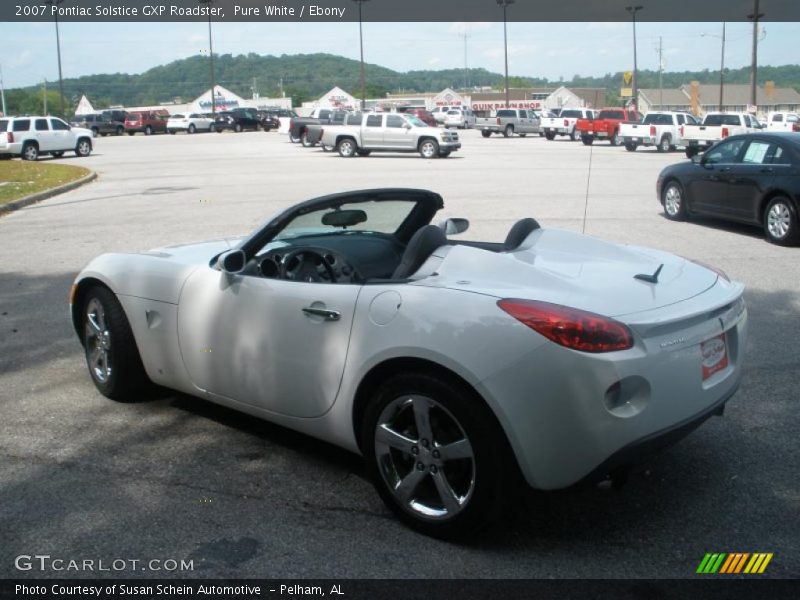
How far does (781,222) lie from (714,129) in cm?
2670

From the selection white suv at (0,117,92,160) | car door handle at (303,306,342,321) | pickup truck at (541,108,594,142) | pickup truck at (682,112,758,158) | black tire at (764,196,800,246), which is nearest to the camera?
car door handle at (303,306,342,321)

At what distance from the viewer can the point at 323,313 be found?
391 cm

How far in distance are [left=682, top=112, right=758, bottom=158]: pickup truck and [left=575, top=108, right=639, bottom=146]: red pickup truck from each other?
3.03 meters

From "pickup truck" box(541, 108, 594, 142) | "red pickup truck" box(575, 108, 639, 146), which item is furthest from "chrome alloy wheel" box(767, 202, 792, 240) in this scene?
"pickup truck" box(541, 108, 594, 142)

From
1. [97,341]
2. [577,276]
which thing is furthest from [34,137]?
[577,276]

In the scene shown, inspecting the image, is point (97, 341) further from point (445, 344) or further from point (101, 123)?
point (101, 123)

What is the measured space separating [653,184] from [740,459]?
17.1 m

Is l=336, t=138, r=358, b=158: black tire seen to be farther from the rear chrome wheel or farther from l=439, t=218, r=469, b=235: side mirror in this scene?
l=439, t=218, r=469, b=235: side mirror

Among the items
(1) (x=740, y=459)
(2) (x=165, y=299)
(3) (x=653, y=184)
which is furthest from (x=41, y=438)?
(3) (x=653, y=184)

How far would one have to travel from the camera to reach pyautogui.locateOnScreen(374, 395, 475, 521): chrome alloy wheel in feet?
11.4

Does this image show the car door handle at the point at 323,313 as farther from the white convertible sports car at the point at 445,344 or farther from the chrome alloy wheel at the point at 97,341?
the chrome alloy wheel at the point at 97,341

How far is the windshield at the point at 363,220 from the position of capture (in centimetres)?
447

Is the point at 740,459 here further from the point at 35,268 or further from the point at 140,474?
→ the point at 35,268

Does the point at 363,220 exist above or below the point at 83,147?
below
